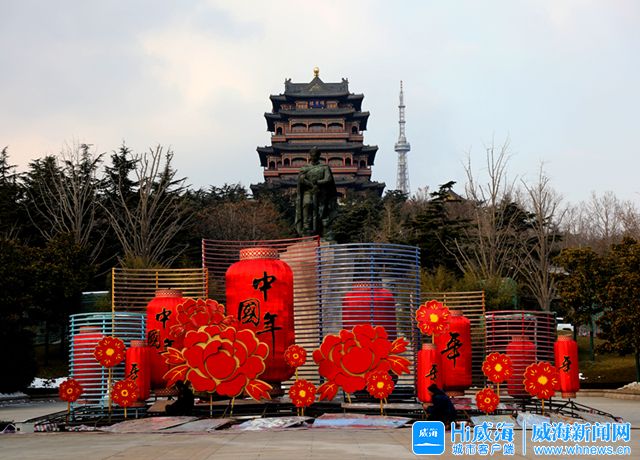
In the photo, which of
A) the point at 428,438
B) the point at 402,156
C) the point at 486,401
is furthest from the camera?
the point at 402,156

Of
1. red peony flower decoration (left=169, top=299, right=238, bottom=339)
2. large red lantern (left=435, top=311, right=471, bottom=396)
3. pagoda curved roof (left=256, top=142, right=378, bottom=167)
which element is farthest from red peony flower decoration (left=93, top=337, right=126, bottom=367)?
pagoda curved roof (left=256, top=142, right=378, bottom=167)

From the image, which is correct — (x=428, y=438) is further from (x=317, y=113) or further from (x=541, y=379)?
(x=317, y=113)

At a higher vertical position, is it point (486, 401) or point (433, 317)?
point (433, 317)

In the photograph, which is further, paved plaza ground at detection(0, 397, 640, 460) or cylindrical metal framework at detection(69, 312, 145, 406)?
cylindrical metal framework at detection(69, 312, 145, 406)

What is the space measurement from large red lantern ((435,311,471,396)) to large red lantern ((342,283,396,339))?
52.6 inches

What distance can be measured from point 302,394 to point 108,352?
12.3ft

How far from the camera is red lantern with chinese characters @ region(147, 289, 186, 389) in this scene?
51.9ft

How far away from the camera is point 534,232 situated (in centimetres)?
3809

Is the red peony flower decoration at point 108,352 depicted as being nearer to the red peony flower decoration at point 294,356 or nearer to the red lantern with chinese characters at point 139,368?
the red lantern with chinese characters at point 139,368

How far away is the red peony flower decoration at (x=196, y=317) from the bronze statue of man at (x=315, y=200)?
162 inches

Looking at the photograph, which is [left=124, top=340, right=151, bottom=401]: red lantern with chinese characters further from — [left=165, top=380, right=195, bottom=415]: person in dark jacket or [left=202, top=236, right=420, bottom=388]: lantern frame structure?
[left=202, top=236, right=420, bottom=388]: lantern frame structure

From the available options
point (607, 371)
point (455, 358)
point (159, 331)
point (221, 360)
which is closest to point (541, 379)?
point (455, 358)

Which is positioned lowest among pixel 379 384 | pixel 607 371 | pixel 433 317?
pixel 607 371

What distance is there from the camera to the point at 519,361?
18.6 meters
